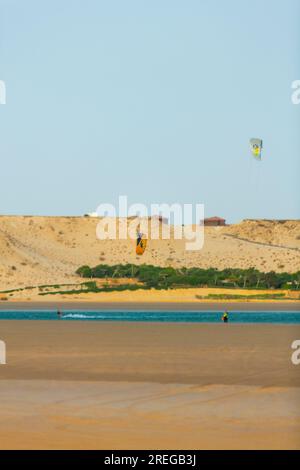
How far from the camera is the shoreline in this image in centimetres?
7894

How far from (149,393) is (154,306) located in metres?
62.2

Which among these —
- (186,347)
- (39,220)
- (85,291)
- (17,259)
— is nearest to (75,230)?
(39,220)

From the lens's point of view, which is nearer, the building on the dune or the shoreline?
the shoreline

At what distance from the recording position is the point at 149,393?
22.8m

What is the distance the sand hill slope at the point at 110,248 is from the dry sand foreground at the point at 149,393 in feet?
299

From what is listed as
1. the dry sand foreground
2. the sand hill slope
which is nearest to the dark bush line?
the sand hill slope

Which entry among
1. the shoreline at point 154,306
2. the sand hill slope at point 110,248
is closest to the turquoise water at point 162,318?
the shoreline at point 154,306

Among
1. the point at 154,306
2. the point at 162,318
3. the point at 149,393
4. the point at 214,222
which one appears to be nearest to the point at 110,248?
the point at 214,222

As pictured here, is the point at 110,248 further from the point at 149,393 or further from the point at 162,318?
the point at 149,393

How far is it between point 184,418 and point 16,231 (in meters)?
148

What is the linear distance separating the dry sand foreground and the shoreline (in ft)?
130

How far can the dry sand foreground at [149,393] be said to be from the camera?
17.6 m

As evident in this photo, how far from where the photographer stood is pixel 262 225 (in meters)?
180

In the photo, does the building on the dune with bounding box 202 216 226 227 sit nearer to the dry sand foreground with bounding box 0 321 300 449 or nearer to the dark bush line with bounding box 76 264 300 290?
the dark bush line with bounding box 76 264 300 290
